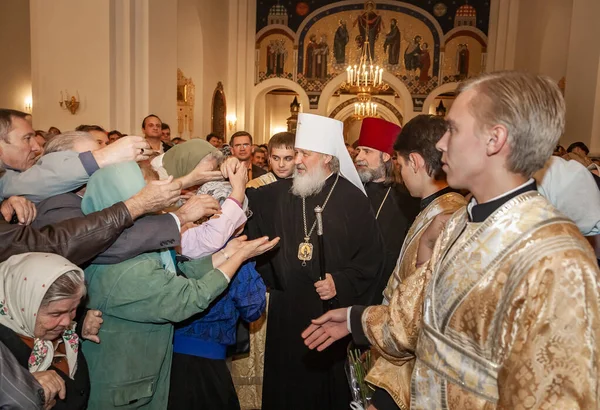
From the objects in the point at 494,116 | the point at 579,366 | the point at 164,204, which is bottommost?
the point at 579,366

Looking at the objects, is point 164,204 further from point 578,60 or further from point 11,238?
point 578,60

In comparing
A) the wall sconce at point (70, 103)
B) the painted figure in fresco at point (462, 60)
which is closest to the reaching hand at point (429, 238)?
the wall sconce at point (70, 103)

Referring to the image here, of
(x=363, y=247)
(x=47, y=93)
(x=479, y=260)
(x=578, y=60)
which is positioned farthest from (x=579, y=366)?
(x=578, y=60)

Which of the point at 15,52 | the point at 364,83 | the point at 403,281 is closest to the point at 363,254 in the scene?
the point at 403,281

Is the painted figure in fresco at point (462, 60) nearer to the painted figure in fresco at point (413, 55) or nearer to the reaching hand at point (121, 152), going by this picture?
the painted figure in fresco at point (413, 55)

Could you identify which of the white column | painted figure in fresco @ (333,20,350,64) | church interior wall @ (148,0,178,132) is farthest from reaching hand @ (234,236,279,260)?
painted figure in fresco @ (333,20,350,64)

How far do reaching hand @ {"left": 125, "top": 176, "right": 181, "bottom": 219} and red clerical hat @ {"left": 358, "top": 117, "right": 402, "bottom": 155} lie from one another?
249 cm

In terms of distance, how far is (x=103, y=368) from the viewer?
219cm

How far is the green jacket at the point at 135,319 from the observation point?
7.02 feet

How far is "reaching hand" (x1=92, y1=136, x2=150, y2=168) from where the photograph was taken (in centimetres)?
242

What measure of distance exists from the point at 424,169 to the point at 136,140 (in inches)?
53.0

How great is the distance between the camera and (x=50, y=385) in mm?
1870

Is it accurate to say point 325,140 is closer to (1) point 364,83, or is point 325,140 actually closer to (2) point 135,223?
(2) point 135,223

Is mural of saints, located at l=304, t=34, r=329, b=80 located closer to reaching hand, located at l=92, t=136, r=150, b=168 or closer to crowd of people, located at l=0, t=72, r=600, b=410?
crowd of people, located at l=0, t=72, r=600, b=410
